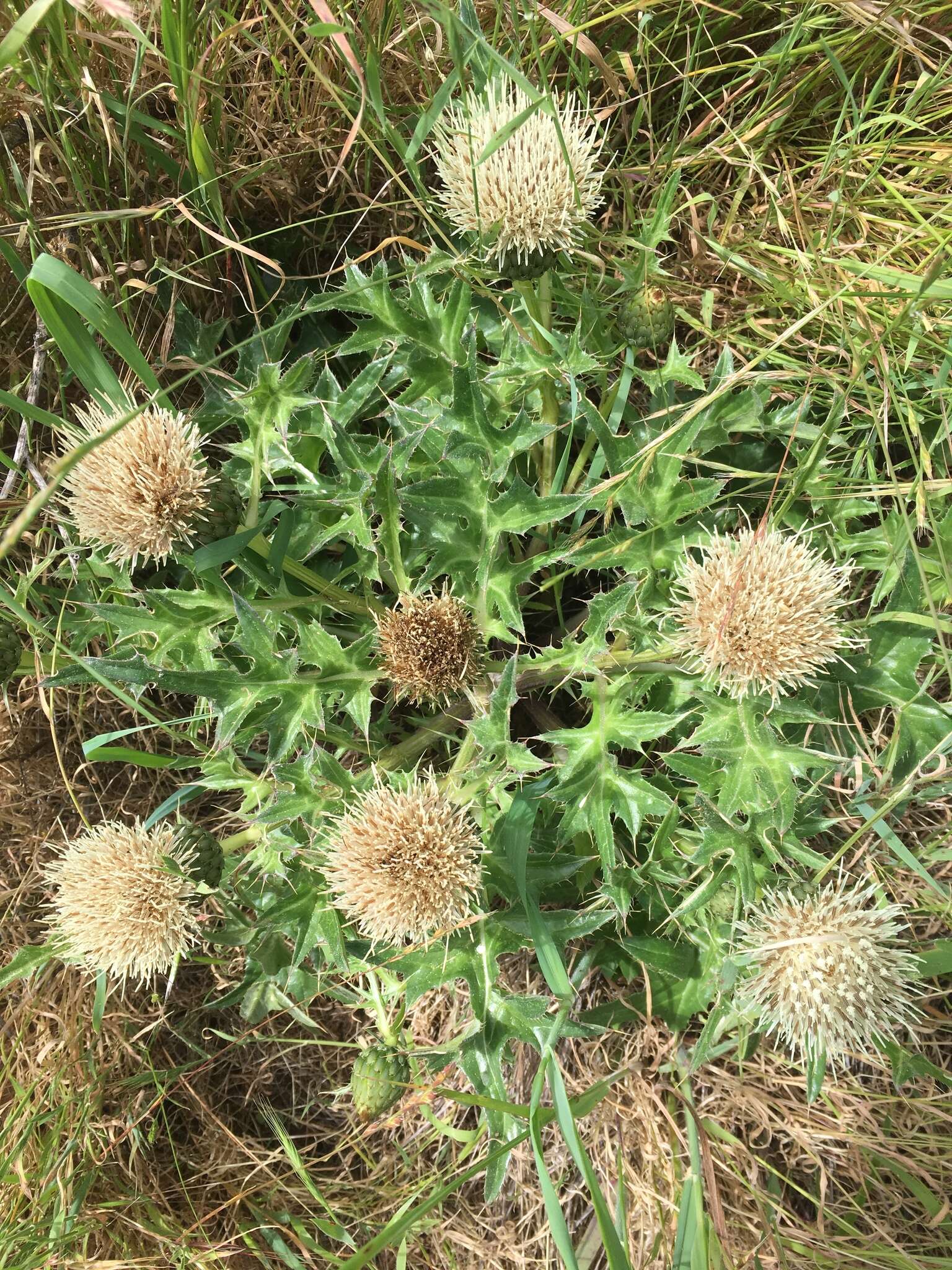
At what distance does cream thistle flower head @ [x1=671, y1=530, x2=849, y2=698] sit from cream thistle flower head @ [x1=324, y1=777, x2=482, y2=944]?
68 cm

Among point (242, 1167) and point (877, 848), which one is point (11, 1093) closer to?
point (242, 1167)

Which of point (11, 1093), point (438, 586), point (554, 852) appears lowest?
point (11, 1093)

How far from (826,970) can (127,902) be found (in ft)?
5.55

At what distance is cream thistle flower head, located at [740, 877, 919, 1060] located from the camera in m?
1.88

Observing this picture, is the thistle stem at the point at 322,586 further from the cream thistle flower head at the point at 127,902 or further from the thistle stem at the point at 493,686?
the cream thistle flower head at the point at 127,902

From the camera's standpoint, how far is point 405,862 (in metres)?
1.80

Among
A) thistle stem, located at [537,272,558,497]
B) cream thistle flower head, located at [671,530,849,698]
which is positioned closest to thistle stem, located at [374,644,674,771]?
cream thistle flower head, located at [671,530,849,698]

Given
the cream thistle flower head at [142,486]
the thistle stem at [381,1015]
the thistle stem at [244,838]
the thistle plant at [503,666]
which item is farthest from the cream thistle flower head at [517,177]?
the thistle stem at [381,1015]

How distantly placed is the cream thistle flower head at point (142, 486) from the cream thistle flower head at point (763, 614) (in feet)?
3.93

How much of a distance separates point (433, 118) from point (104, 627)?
5.41ft

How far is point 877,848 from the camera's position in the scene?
8.34ft

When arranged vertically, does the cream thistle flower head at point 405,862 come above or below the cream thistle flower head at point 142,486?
below

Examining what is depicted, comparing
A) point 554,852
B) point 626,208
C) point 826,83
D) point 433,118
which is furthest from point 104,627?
point 826,83

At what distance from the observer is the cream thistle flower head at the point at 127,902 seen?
7.03 ft
